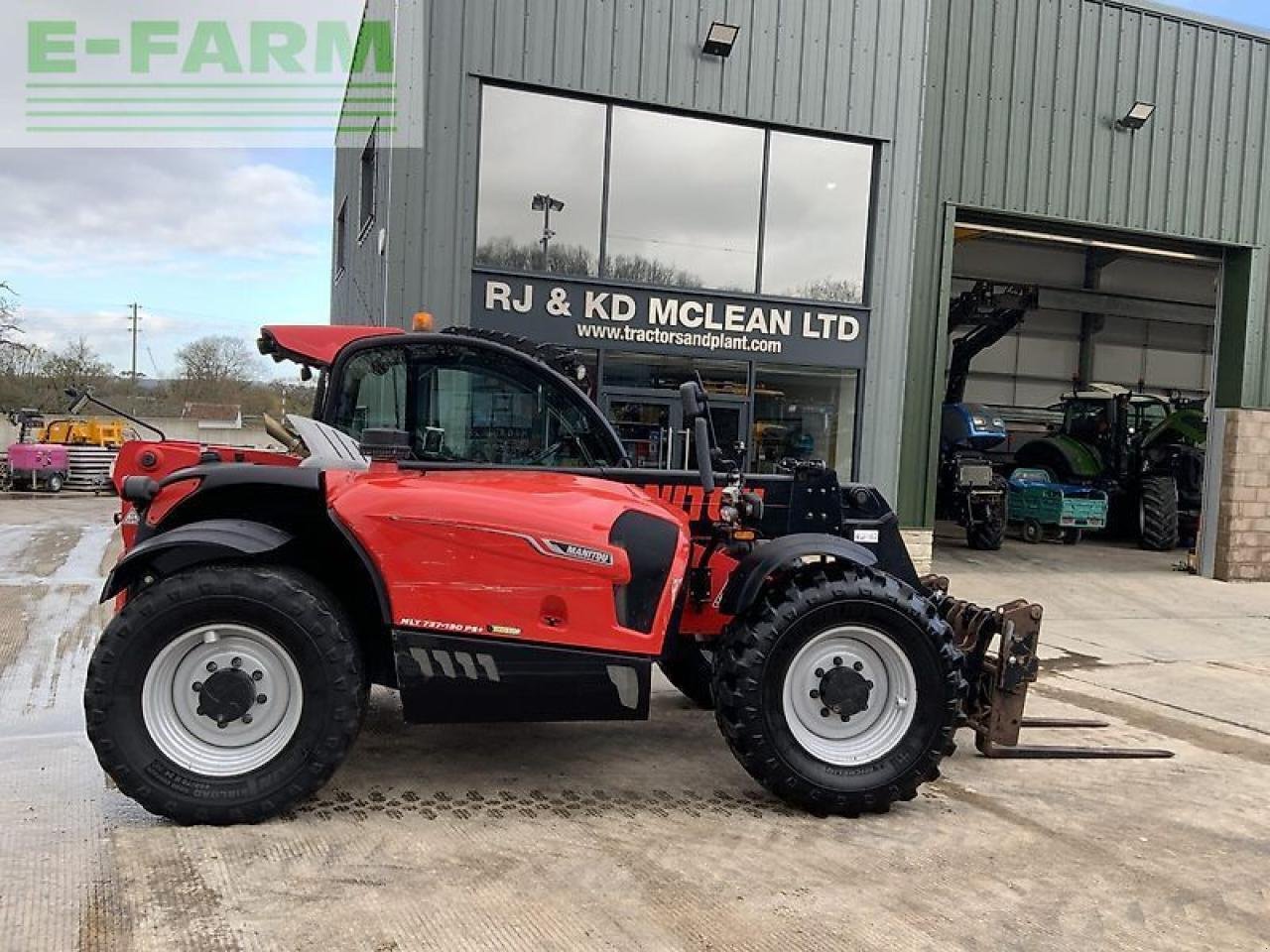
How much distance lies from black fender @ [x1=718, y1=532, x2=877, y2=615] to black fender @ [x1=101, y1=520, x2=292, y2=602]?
1.85m

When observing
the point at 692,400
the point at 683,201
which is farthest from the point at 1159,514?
the point at 692,400

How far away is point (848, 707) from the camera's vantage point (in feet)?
13.9

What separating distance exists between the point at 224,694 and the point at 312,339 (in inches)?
71.0

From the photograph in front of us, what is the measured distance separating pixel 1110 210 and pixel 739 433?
5.87 metres

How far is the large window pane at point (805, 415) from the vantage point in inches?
455

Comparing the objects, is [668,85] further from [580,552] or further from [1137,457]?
[1137,457]

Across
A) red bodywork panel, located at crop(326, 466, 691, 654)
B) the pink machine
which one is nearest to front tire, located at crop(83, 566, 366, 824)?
red bodywork panel, located at crop(326, 466, 691, 654)

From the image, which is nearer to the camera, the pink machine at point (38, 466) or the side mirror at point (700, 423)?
the side mirror at point (700, 423)

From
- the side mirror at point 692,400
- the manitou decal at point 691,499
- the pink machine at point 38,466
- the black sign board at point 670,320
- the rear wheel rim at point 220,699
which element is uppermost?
the black sign board at point 670,320

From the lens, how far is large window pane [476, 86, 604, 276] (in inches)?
404

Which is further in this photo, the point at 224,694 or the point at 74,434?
the point at 74,434

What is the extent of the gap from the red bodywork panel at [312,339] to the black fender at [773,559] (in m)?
1.96

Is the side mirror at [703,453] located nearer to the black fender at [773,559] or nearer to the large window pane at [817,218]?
the black fender at [773,559]

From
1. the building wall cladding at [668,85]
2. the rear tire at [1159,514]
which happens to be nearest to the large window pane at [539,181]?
the building wall cladding at [668,85]
